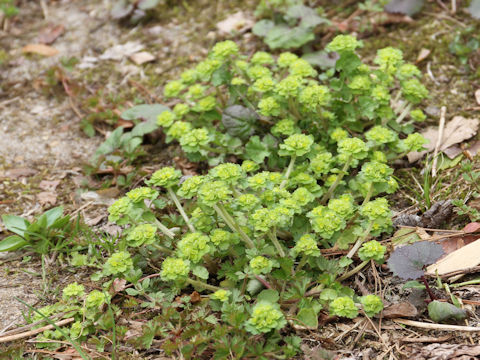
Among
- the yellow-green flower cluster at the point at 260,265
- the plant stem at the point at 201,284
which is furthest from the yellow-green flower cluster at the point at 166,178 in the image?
the yellow-green flower cluster at the point at 260,265

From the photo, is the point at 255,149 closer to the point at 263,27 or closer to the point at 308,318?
the point at 308,318

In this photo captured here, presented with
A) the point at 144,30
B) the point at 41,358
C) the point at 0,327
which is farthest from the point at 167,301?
the point at 144,30

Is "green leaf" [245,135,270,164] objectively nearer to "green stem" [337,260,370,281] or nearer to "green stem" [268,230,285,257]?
"green stem" [268,230,285,257]

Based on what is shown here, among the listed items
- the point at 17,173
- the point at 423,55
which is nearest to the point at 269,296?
the point at 17,173

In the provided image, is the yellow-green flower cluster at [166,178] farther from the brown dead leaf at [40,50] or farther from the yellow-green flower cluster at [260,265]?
the brown dead leaf at [40,50]

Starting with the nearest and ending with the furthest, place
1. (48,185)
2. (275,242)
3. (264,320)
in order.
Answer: (264,320), (275,242), (48,185)

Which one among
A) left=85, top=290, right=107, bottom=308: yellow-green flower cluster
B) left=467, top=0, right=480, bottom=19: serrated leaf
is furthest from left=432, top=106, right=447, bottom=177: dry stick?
left=85, top=290, right=107, bottom=308: yellow-green flower cluster
